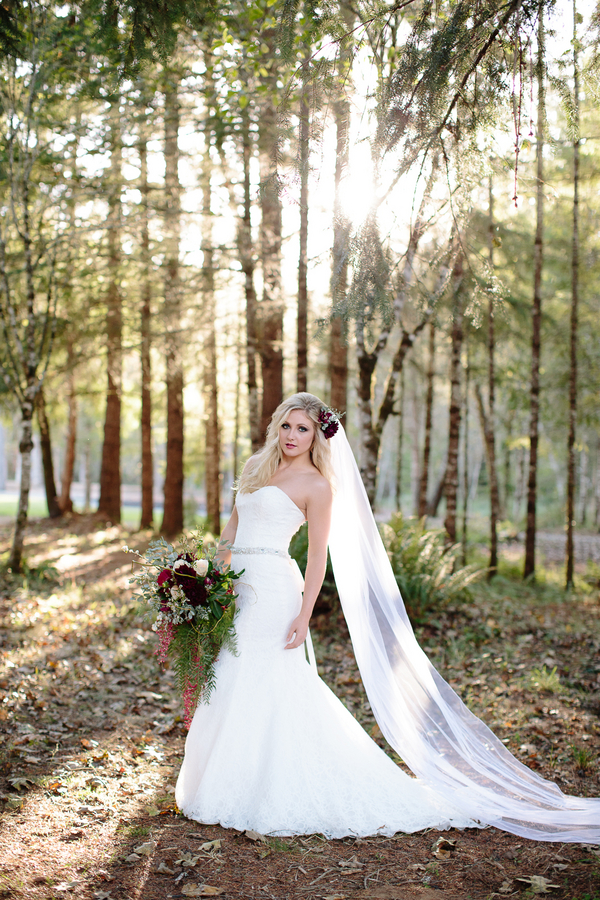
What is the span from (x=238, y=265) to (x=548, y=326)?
28.1 feet

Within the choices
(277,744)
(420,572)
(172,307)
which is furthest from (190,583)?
(172,307)

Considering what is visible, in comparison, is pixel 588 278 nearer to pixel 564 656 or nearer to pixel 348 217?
pixel 564 656

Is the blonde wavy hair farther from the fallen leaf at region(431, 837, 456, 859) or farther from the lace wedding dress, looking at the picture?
the fallen leaf at region(431, 837, 456, 859)

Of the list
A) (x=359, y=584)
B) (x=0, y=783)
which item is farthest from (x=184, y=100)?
(x=0, y=783)

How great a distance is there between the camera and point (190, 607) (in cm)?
379

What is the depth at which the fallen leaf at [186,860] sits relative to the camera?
331 centimetres

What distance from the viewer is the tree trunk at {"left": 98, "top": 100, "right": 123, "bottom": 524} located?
9.29 m

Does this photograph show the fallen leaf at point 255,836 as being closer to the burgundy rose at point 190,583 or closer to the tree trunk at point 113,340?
the burgundy rose at point 190,583

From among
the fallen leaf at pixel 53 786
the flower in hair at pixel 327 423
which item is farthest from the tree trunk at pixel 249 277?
the fallen leaf at pixel 53 786

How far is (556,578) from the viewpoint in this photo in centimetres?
1327

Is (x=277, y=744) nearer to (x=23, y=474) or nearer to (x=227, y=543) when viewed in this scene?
(x=227, y=543)

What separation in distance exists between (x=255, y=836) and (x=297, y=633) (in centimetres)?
115

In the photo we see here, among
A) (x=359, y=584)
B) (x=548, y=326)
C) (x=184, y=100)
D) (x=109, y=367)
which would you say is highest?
(x=184, y=100)

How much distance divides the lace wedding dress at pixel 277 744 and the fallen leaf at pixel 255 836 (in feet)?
0.19
